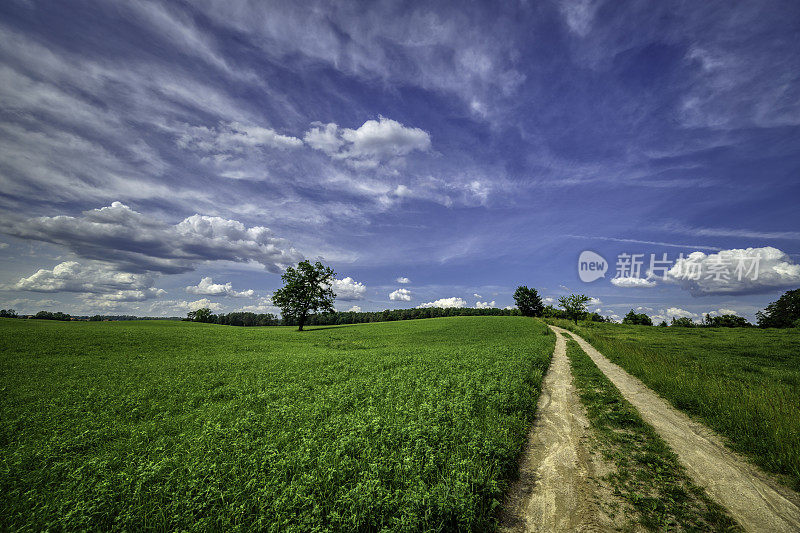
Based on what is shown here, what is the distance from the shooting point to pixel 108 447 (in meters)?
7.37

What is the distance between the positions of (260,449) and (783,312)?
5268 inches

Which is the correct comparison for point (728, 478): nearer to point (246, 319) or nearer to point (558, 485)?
point (558, 485)

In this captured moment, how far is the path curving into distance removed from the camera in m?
5.25

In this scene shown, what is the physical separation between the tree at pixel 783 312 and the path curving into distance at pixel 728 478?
10839 centimetres

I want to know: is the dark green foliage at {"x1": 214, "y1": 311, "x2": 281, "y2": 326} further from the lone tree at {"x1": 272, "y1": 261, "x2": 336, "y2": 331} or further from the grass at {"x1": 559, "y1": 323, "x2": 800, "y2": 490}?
the grass at {"x1": 559, "y1": 323, "x2": 800, "y2": 490}

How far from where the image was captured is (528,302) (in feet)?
400

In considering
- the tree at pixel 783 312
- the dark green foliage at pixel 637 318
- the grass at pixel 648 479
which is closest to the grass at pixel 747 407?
the grass at pixel 648 479

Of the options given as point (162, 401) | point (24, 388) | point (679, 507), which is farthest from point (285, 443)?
point (24, 388)

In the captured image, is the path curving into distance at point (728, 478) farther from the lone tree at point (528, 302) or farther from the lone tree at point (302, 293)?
the lone tree at point (528, 302)

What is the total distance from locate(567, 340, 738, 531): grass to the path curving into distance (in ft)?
0.93

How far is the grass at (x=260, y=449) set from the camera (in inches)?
192

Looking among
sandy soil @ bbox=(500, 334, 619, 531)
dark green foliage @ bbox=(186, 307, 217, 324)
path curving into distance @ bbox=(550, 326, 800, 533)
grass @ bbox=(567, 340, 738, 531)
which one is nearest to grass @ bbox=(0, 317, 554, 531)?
sandy soil @ bbox=(500, 334, 619, 531)

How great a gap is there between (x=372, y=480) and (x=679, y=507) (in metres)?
5.92

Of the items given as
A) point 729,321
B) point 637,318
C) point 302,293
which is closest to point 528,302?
point 637,318
